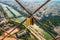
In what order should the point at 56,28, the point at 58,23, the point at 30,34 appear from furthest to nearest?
the point at 58,23
the point at 56,28
the point at 30,34

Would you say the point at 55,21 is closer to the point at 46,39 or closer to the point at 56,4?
the point at 46,39

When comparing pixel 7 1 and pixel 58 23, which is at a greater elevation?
pixel 7 1

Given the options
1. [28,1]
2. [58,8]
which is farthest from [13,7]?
[58,8]

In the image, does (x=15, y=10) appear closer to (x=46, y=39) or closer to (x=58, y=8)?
(x=58, y=8)

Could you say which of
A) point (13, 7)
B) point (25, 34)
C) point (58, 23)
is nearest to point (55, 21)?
point (58, 23)

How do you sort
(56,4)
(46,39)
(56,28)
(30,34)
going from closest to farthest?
(46,39)
(30,34)
(56,28)
(56,4)

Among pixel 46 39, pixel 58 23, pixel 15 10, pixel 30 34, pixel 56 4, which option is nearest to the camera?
A: pixel 46 39

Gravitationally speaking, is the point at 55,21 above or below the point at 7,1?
below

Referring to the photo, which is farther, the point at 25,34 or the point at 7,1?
the point at 7,1

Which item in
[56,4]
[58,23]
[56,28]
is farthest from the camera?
[56,4]
